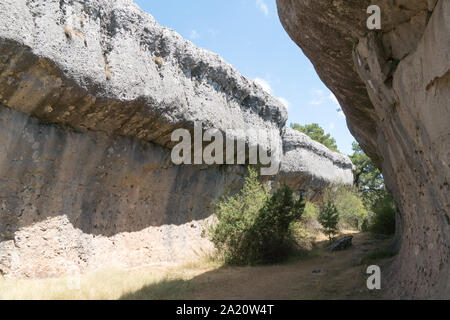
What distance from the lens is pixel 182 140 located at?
11.3 meters

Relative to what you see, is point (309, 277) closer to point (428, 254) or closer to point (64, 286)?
point (428, 254)

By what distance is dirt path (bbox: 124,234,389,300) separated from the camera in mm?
6652

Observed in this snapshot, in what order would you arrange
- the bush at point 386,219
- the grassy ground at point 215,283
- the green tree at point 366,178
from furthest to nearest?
the green tree at point 366,178, the bush at point 386,219, the grassy ground at point 215,283

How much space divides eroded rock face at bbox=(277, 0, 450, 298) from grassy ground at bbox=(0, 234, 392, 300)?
1.35 metres

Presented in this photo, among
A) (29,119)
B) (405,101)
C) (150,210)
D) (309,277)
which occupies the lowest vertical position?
(309,277)

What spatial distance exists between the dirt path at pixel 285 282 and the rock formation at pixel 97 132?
274cm

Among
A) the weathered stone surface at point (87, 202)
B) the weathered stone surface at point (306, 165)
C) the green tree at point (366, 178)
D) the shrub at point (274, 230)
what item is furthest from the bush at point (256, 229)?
the green tree at point (366, 178)

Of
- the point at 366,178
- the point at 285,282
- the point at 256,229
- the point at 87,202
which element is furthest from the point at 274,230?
the point at 366,178

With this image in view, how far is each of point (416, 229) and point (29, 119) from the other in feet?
27.7

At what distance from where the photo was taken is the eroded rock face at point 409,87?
13.3ft

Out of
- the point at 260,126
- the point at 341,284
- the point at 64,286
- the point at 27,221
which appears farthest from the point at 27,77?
the point at 260,126

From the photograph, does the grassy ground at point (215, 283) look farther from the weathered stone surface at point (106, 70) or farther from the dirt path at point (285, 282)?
the weathered stone surface at point (106, 70)

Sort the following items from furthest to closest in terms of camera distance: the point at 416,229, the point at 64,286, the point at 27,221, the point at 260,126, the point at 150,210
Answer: the point at 260,126 → the point at 150,210 → the point at 27,221 → the point at 64,286 → the point at 416,229

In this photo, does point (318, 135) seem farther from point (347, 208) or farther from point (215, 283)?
point (215, 283)
